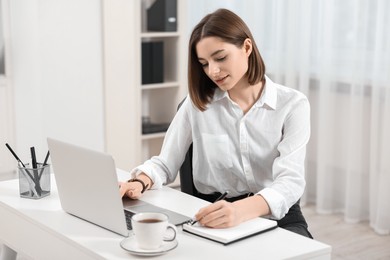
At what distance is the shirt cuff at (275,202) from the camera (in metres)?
2.07

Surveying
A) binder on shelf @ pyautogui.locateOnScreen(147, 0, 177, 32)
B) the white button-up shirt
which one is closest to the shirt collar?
the white button-up shirt

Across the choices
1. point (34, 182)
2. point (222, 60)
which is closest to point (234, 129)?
point (222, 60)

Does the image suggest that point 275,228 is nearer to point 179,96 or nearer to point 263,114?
point 263,114

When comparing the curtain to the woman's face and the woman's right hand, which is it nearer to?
the woman's face

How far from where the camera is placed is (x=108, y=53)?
418cm

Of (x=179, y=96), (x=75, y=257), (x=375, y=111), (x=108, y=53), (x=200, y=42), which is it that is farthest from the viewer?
(x=179, y=96)

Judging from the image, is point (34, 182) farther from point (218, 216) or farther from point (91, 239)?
point (218, 216)

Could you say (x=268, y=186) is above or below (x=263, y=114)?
below

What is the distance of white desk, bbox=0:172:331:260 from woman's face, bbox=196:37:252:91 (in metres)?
0.38

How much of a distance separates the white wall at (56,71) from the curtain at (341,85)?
1038 millimetres

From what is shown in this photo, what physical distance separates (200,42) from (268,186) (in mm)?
499

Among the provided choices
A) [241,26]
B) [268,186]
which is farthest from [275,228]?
[241,26]

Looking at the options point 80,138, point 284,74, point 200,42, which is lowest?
point 80,138

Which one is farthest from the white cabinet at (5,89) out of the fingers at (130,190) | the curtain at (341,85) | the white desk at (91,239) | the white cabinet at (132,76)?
the fingers at (130,190)
